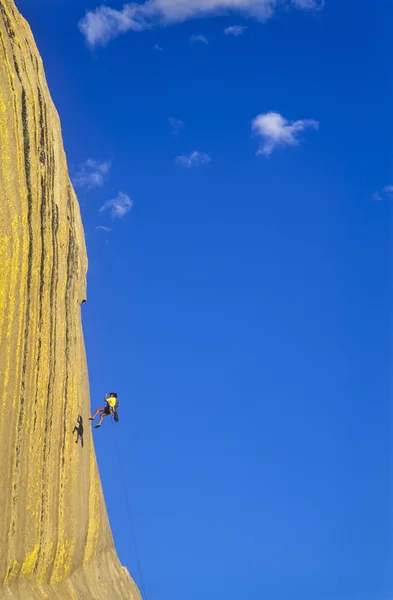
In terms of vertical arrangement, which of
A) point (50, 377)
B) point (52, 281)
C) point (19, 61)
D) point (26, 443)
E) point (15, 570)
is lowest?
point (15, 570)

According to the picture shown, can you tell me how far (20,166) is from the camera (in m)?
20.2

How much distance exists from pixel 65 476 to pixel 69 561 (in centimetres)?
292

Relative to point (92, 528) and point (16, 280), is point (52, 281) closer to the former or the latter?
point (16, 280)

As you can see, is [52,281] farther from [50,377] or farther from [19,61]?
[19,61]

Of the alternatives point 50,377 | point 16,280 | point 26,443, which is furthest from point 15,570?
point 16,280

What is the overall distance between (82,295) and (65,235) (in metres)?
3.31

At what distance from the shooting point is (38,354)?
20.9m

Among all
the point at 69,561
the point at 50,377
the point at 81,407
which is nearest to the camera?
the point at 50,377

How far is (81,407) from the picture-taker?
25.0 metres

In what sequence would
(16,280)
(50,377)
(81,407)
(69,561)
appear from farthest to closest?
(81,407), (69,561), (50,377), (16,280)

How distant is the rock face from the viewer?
63.5 feet

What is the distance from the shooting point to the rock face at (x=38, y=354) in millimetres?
19344

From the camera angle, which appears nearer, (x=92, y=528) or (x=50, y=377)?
(x=50, y=377)

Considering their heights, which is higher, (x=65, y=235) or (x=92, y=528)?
(x=65, y=235)
